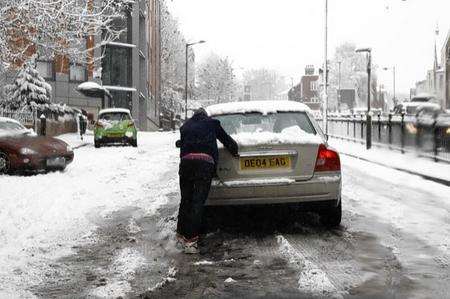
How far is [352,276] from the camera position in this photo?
510 cm

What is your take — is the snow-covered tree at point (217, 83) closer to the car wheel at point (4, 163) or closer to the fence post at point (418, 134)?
the fence post at point (418, 134)

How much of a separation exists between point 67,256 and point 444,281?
3506 millimetres

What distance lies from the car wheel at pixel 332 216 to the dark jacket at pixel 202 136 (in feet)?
5.13

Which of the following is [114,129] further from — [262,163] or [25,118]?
[262,163]

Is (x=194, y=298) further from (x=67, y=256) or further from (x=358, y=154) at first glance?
(x=358, y=154)

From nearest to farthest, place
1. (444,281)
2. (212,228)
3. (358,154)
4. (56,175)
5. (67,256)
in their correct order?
(444,281) < (67,256) < (212,228) < (56,175) < (358,154)

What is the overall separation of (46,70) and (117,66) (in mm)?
7794

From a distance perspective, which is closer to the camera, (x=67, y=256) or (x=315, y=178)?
(x=67, y=256)

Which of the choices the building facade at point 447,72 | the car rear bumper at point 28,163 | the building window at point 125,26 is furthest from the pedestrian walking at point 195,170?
the building facade at point 447,72

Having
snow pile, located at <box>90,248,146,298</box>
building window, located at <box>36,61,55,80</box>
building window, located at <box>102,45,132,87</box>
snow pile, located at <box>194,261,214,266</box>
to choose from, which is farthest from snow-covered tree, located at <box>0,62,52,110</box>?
snow pile, located at <box>194,261,214,266</box>

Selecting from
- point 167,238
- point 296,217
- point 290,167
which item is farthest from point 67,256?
point 296,217

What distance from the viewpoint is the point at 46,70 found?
143 feet

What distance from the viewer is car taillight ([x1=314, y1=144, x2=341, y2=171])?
6.82 meters

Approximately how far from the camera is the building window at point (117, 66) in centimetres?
4962
